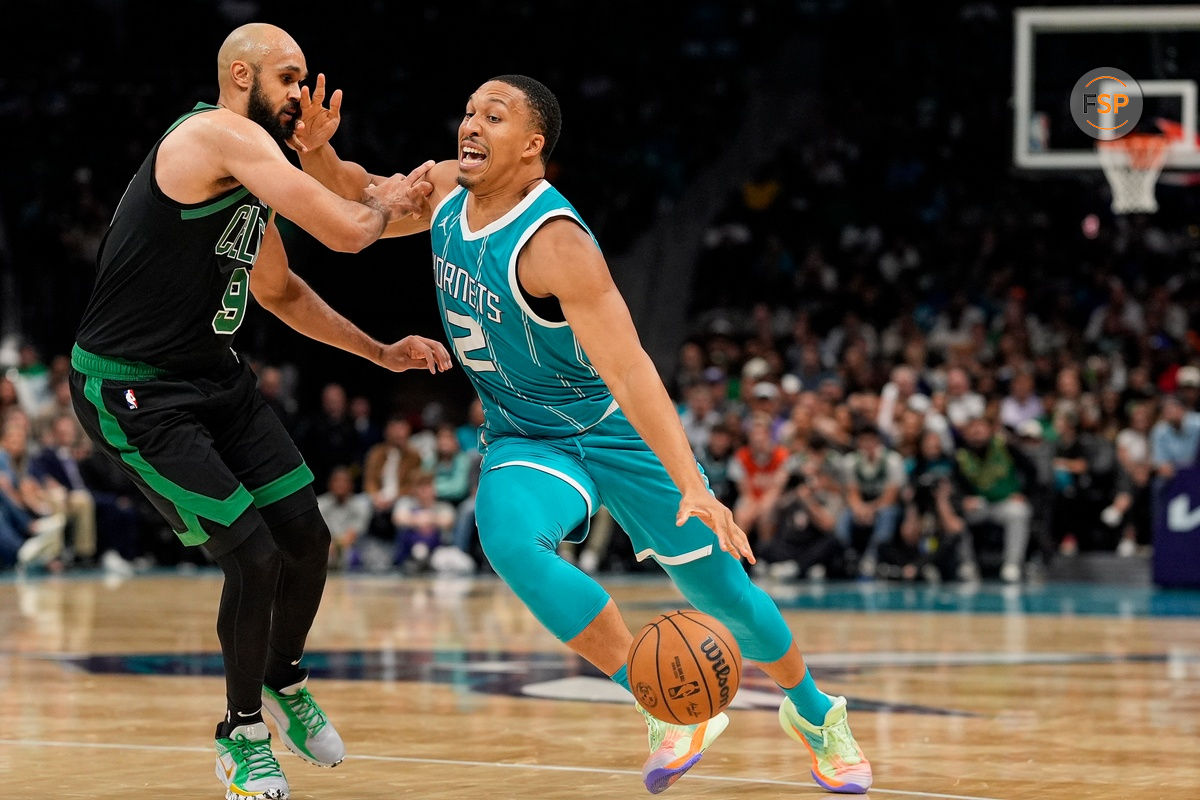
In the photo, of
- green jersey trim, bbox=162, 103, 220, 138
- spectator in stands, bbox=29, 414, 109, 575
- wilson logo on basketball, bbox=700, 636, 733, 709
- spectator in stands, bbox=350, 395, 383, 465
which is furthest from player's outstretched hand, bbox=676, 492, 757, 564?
spectator in stands, bbox=350, 395, 383, 465

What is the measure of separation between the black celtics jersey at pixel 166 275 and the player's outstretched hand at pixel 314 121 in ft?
0.97

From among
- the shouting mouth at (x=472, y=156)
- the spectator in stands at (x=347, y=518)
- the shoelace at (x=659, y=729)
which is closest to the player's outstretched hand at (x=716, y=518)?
the shoelace at (x=659, y=729)

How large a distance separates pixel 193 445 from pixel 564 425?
1158 millimetres

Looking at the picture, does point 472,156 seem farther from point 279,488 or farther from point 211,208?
point 279,488

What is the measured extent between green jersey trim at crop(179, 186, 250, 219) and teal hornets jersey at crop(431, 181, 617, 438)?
66cm

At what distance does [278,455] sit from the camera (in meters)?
5.40

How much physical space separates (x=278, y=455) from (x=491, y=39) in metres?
18.0

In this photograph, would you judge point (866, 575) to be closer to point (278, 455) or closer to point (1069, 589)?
point (1069, 589)

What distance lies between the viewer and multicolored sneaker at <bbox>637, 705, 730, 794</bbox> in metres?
4.95

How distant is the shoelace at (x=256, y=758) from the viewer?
5.02m

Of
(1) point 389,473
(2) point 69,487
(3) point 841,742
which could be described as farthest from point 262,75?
(1) point 389,473

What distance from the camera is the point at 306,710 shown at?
17.9 ft

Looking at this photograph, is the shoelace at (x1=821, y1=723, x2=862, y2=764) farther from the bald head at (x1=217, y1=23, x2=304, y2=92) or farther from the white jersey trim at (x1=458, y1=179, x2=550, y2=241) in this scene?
the bald head at (x1=217, y1=23, x2=304, y2=92)

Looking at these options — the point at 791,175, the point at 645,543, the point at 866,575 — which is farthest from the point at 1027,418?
the point at 645,543
